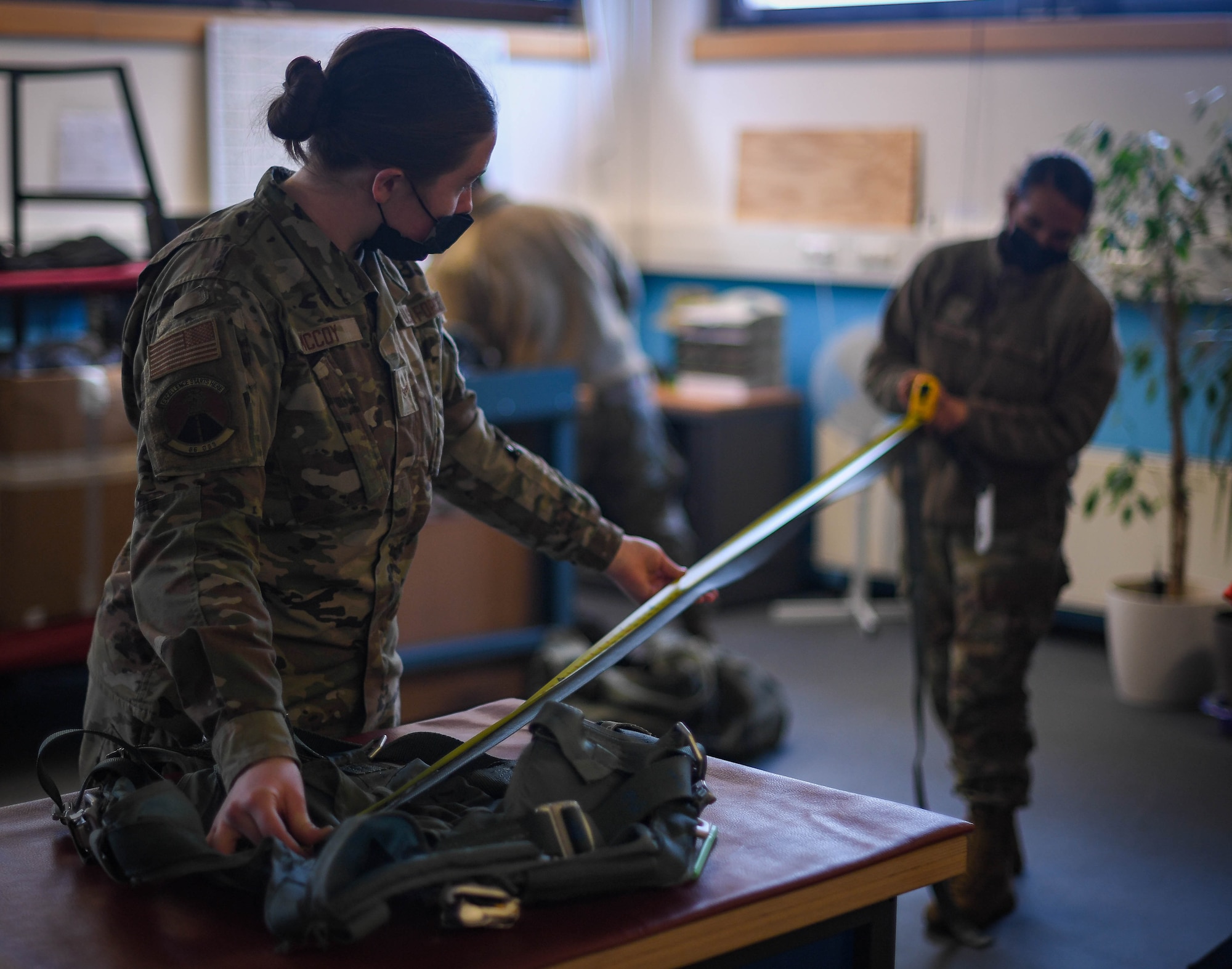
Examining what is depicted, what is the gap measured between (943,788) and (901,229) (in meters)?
2.41

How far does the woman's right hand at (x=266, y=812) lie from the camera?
120 centimetres

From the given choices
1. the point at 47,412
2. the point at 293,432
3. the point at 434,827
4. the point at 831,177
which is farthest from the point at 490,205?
the point at 434,827

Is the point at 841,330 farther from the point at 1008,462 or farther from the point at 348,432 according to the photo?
the point at 348,432

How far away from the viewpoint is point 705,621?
4648 mm

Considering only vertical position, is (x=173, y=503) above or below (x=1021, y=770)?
above

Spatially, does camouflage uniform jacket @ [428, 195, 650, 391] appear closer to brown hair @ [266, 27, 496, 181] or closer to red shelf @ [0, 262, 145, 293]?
red shelf @ [0, 262, 145, 293]

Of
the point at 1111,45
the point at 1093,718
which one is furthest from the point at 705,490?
the point at 1111,45

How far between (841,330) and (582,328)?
1562 mm

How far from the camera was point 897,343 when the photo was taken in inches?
125

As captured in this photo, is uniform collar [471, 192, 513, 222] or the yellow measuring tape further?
uniform collar [471, 192, 513, 222]

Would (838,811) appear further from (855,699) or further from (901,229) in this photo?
(901,229)

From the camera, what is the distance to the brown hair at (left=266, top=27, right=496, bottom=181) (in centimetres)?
146

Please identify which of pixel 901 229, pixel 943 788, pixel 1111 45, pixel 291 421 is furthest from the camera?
pixel 901 229

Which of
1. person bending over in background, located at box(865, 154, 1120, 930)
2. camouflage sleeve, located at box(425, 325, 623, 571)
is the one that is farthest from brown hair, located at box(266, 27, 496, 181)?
person bending over in background, located at box(865, 154, 1120, 930)
